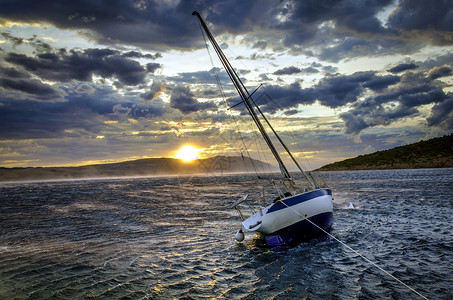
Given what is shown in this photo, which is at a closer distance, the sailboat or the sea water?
the sea water

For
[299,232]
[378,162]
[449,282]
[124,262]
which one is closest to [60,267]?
[124,262]

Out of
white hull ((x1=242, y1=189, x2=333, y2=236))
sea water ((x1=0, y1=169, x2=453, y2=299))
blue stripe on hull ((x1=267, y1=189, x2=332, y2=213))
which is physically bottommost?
sea water ((x1=0, y1=169, x2=453, y2=299))

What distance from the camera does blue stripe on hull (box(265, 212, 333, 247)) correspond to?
14.2 meters

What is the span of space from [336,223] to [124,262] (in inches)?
588

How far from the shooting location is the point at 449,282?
30.0 ft

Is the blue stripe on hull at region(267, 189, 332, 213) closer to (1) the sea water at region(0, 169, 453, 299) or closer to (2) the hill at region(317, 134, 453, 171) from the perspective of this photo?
(1) the sea water at region(0, 169, 453, 299)

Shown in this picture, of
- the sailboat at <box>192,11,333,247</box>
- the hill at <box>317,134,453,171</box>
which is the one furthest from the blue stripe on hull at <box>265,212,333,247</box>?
the hill at <box>317,134,453,171</box>

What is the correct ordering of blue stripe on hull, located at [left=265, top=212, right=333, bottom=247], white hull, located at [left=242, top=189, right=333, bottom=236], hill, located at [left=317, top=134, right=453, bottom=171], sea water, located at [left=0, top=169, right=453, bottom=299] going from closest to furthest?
sea water, located at [left=0, top=169, right=453, bottom=299]
white hull, located at [left=242, top=189, right=333, bottom=236]
blue stripe on hull, located at [left=265, top=212, right=333, bottom=247]
hill, located at [left=317, top=134, right=453, bottom=171]

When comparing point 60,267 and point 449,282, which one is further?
point 60,267

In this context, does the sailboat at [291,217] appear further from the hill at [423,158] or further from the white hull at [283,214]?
the hill at [423,158]

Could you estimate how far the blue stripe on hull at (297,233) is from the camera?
46.7 ft

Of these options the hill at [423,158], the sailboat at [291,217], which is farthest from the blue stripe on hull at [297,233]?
the hill at [423,158]

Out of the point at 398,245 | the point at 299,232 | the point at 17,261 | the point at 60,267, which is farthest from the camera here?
the point at 299,232

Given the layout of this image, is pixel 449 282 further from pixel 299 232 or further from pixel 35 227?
pixel 35 227
